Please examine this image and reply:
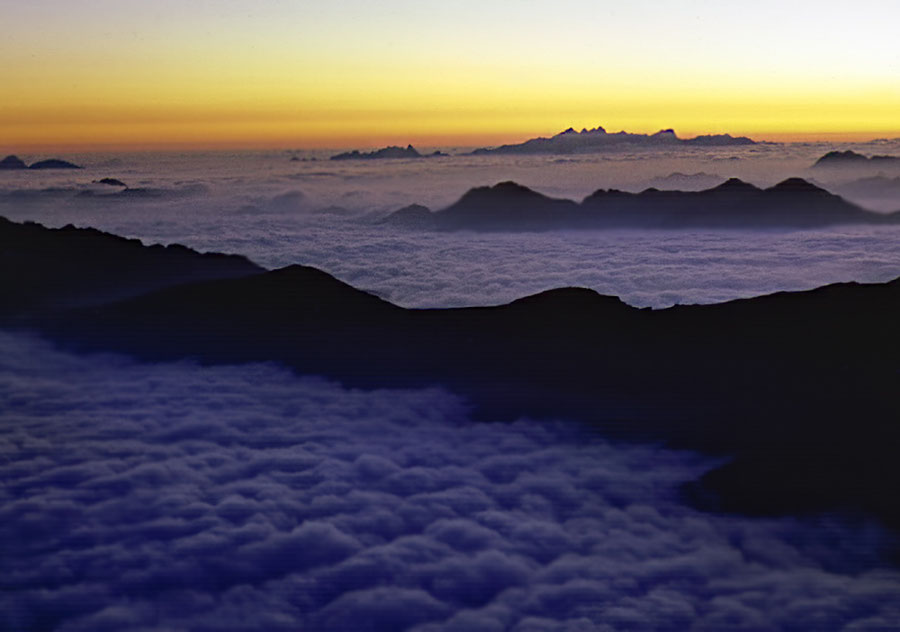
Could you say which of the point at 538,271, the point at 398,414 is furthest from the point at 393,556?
the point at 538,271

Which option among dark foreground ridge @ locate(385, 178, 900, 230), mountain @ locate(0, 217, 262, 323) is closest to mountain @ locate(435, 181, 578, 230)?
dark foreground ridge @ locate(385, 178, 900, 230)

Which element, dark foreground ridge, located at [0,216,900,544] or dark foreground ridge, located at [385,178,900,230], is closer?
dark foreground ridge, located at [0,216,900,544]

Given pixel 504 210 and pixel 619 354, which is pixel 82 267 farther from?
pixel 504 210

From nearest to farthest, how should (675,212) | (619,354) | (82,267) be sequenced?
1. (619,354)
2. (82,267)
3. (675,212)

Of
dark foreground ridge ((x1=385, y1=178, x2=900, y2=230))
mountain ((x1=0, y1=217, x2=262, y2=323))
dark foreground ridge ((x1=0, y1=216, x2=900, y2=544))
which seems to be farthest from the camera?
dark foreground ridge ((x1=385, y1=178, x2=900, y2=230))

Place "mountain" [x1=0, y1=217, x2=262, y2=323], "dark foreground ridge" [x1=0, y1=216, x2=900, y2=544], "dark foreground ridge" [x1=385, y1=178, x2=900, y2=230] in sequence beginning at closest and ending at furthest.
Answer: "dark foreground ridge" [x1=0, y1=216, x2=900, y2=544]
"mountain" [x1=0, y1=217, x2=262, y2=323]
"dark foreground ridge" [x1=385, y1=178, x2=900, y2=230]

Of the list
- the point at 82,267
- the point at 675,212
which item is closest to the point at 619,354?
the point at 82,267

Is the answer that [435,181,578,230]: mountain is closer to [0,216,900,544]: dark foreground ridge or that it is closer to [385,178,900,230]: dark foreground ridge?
[385,178,900,230]: dark foreground ridge

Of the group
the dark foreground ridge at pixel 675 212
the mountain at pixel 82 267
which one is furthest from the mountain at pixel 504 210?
the mountain at pixel 82 267
